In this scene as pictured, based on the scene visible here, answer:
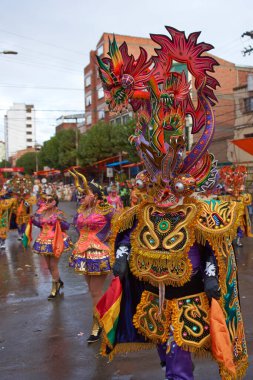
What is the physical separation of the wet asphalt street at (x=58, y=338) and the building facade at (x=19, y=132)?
119908mm

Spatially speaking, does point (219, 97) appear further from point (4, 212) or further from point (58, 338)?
point (58, 338)

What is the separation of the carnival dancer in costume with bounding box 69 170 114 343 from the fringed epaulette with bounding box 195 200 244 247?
231cm

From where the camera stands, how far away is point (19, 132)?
128m

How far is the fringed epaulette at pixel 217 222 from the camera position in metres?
3.27

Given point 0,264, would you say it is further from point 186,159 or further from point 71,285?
point 186,159

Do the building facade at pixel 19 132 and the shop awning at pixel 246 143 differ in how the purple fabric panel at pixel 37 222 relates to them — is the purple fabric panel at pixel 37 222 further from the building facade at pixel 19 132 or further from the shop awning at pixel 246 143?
the building facade at pixel 19 132

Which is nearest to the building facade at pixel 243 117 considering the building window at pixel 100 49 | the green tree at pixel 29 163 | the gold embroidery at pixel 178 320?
the building window at pixel 100 49

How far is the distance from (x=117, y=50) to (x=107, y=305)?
213 cm

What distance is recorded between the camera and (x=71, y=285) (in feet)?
26.3

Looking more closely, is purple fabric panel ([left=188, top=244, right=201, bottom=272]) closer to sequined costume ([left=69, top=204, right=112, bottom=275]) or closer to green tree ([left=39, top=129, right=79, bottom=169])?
sequined costume ([left=69, top=204, right=112, bottom=275])

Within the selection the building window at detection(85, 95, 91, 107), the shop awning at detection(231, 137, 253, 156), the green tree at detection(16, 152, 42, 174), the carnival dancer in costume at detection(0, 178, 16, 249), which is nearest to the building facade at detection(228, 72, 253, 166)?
the shop awning at detection(231, 137, 253, 156)

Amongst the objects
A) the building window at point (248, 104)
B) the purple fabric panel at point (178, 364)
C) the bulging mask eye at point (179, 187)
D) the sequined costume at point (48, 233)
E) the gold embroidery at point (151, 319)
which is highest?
the building window at point (248, 104)

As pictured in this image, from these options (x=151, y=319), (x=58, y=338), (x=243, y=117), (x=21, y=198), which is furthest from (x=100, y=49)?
(x=151, y=319)

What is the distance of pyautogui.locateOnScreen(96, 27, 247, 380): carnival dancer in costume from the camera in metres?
3.23
